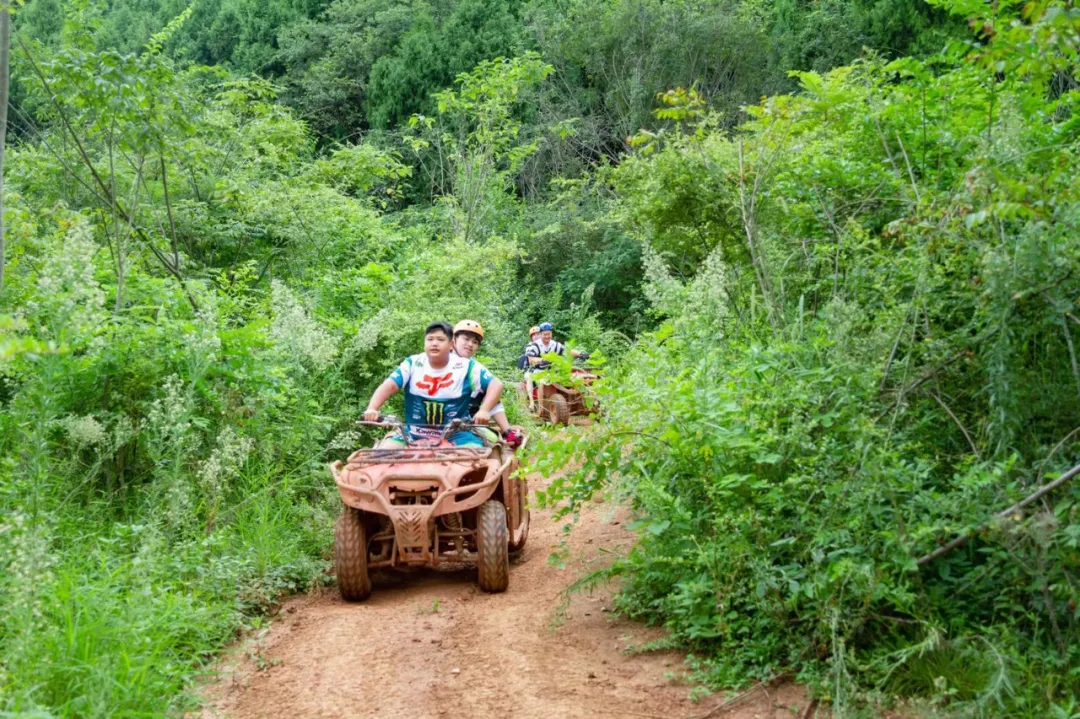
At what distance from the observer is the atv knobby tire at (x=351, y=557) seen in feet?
19.6

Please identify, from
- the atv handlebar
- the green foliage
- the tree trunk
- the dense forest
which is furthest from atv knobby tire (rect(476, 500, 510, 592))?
the tree trunk

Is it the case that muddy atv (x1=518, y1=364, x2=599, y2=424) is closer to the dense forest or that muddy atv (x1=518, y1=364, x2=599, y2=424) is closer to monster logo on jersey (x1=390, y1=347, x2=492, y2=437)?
the dense forest

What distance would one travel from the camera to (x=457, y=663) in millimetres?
4988

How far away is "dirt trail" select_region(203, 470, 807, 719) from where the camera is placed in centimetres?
440

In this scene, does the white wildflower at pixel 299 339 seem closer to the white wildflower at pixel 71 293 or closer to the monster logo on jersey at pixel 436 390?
the monster logo on jersey at pixel 436 390

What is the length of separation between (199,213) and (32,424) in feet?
24.5

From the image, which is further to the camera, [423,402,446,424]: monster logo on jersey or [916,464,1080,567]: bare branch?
[423,402,446,424]: monster logo on jersey

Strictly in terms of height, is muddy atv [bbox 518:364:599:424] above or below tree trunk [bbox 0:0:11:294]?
below

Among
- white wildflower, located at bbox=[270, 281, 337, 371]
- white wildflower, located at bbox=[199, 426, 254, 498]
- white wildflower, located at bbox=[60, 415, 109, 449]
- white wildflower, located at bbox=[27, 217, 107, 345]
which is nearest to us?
white wildflower, located at bbox=[27, 217, 107, 345]

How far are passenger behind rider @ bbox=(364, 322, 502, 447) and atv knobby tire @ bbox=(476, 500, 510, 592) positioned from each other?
102 centimetres

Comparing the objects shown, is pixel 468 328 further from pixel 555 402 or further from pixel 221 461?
pixel 555 402

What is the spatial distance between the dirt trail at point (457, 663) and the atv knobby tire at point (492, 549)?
0.32ft

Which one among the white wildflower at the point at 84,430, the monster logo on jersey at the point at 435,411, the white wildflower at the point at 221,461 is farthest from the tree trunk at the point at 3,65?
the monster logo on jersey at the point at 435,411

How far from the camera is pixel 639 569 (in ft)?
17.8
